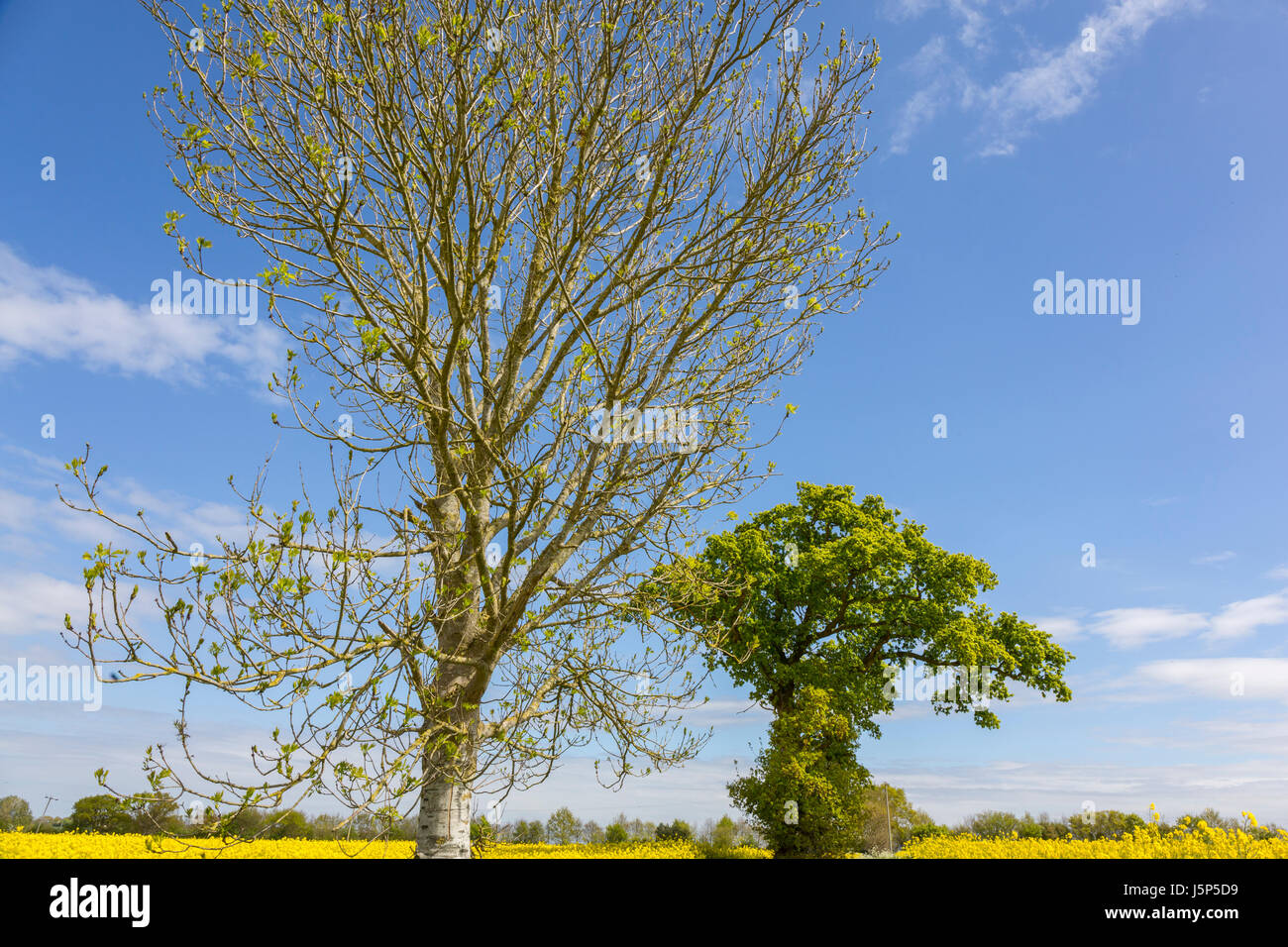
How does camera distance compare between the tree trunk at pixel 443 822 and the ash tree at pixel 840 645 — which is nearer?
the tree trunk at pixel 443 822

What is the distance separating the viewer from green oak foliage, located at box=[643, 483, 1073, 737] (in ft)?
54.0

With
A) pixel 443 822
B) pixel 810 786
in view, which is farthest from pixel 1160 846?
pixel 443 822

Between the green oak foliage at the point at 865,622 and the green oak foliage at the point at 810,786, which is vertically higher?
the green oak foliage at the point at 865,622

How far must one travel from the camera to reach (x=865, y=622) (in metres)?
17.4

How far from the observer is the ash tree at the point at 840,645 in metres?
15.6

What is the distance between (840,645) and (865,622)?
85cm

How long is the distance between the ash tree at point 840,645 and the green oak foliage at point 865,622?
0.03 m

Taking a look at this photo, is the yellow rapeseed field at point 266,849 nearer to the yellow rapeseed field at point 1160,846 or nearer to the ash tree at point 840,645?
the ash tree at point 840,645

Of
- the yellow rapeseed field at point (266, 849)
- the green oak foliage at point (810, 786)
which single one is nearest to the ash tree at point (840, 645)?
the green oak foliage at point (810, 786)
